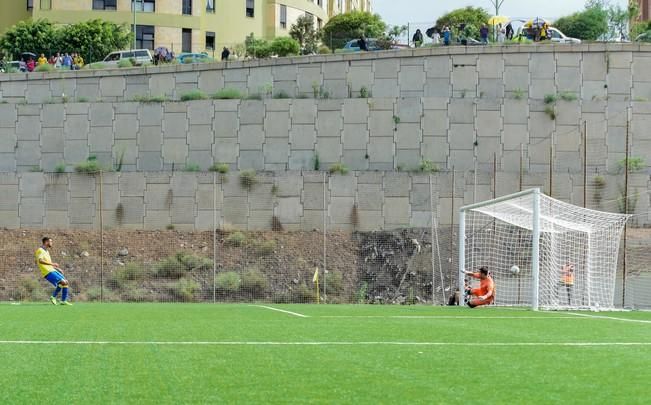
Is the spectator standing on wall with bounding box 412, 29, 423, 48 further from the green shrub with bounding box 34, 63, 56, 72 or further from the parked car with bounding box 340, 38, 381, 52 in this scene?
the green shrub with bounding box 34, 63, 56, 72

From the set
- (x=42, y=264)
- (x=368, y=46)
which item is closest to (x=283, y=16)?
(x=368, y=46)

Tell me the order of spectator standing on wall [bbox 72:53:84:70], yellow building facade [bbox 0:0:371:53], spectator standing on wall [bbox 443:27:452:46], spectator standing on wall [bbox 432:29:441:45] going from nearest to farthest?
spectator standing on wall [bbox 443:27:452:46] < spectator standing on wall [bbox 432:29:441:45] < spectator standing on wall [bbox 72:53:84:70] < yellow building facade [bbox 0:0:371:53]

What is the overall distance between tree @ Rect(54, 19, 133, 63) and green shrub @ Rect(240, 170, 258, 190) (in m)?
25.9

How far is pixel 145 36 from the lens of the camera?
75125mm

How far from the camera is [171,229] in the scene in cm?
4484

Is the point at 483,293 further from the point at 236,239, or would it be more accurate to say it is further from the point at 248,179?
the point at 248,179

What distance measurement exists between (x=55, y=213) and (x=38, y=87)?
370 inches

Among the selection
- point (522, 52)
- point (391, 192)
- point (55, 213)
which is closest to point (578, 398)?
point (391, 192)

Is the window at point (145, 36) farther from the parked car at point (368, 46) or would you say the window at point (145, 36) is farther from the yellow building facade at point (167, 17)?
the parked car at point (368, 46)

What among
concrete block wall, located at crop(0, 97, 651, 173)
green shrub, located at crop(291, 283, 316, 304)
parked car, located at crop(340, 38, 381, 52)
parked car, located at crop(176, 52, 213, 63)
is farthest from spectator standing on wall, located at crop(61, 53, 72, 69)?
green shrub, located at crop(291, 283, 316, 304)

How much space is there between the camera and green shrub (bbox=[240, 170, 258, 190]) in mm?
45656

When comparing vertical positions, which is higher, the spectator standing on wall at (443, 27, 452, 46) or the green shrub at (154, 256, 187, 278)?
the spectator standing on wall at (443, 27, 452, 46)

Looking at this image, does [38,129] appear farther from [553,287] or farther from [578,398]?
[578,398]

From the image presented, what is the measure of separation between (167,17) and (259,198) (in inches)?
1318
